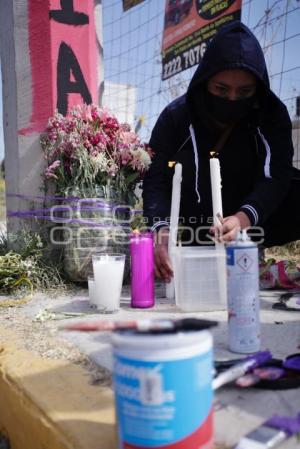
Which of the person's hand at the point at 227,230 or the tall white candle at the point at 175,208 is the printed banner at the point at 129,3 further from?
the person's hand at the point at 227,230

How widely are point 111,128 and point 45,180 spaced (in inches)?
21.8

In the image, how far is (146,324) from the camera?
A: 32.3 inches

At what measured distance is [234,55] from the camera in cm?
238

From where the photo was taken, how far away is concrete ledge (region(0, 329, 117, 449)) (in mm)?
1030

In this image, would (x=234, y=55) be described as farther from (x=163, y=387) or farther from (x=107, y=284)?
(x=163, y=387)

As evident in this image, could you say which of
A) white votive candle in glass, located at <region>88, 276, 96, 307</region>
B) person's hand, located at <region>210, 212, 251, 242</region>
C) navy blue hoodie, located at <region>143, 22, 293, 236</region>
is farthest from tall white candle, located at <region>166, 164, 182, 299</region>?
white votive candle in glass, located at <region>88, 276, 96, 307</region>

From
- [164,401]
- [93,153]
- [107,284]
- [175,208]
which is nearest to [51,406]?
[164,401]

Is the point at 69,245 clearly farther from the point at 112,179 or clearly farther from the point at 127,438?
the point at 127,438

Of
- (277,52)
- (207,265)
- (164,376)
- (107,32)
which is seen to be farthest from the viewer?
(107,32)

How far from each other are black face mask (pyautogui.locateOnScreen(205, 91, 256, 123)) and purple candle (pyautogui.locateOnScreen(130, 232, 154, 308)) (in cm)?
91

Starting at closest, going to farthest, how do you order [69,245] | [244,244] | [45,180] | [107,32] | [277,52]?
[244,244]
[69,245]
[45,180]
[277,52]
[107,32]

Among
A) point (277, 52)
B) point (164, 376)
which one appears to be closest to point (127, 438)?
point (164, 376)

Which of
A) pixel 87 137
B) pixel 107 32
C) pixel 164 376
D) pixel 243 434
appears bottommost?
pixel 243 434

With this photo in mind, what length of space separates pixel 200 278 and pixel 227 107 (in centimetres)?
105
